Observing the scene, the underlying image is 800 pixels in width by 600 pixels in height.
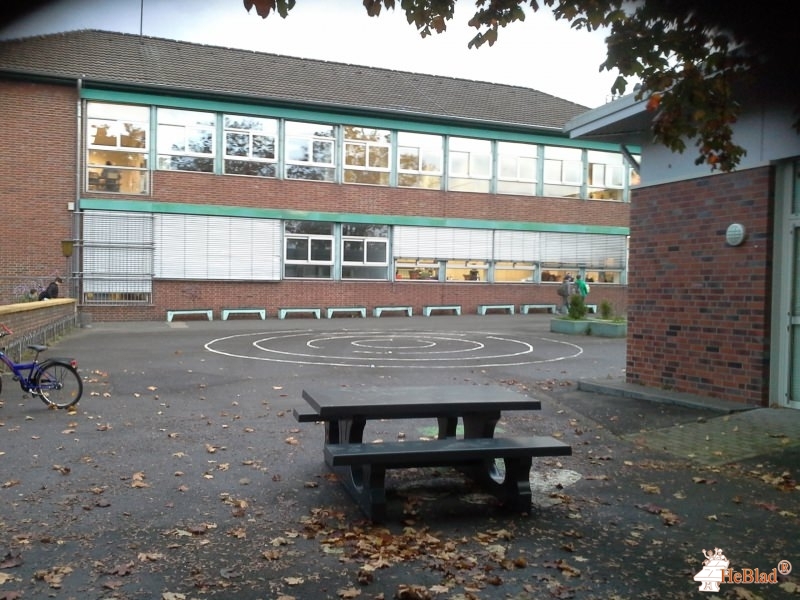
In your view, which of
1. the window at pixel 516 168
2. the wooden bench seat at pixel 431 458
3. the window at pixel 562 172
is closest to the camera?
the wooden bench seat at pixel 431 458

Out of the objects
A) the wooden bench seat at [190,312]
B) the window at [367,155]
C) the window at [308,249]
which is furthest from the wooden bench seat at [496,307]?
the wooden bench seat at [190,312]

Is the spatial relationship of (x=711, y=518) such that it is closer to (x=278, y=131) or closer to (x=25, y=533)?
(x=25, y=533)

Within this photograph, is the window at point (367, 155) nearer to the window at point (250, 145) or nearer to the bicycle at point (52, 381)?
the window at point (250, 145)

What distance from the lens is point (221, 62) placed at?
28547 mm

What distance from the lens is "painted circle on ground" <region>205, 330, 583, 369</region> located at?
1426 cm

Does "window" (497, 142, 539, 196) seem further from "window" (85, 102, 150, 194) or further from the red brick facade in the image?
"window" (85, 102, 150, 194)

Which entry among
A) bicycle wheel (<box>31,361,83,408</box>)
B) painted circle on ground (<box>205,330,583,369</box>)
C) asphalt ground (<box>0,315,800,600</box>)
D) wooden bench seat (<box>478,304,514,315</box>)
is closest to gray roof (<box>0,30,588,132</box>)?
wooden bench seat (<box>478,304,514,315</box>)

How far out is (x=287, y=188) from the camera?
2727 centimetres

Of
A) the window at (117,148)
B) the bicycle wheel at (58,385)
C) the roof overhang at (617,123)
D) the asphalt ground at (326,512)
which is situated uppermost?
the window at (117,148)

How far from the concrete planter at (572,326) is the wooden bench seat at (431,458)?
16.4 m

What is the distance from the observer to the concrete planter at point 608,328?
2064 centimetres

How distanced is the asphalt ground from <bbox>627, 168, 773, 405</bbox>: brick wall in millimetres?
738

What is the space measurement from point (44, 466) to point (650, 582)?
16.2 feet

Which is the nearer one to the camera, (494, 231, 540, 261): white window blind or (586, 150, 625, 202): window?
(494, 231, 540, 261): white window blind
